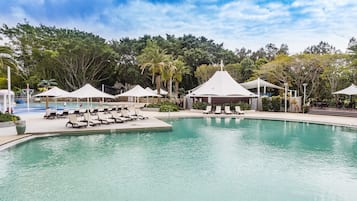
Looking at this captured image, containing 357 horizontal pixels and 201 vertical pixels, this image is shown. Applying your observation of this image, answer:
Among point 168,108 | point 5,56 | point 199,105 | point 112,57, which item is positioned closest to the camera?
point 5,56

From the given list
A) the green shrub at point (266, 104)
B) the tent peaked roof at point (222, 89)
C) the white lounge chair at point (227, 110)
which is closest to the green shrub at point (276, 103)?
the green shrub at point (266, 104)

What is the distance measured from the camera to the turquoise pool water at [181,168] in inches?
241

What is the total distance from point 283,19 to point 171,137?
680 inches

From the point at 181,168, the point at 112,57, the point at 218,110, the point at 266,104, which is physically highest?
the point at 112,57

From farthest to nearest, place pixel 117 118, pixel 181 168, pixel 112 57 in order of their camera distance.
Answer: pixel 112 57 < pixel 117 118 < pixel 181 168

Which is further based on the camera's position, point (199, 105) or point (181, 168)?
point (199, 105)

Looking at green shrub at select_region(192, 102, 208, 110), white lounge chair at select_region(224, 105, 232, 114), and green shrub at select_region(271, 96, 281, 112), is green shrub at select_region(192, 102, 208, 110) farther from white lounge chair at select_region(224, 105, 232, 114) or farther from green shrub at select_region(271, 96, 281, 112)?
green shrub at select_region(271, 96, 281, 112)

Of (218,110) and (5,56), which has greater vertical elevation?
(5,56)

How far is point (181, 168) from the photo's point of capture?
7.97m

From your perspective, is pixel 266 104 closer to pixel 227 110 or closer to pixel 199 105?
pixel 227 110

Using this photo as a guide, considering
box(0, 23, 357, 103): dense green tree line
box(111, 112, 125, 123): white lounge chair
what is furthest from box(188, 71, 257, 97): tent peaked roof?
box(111, 112, 125, 123): white lounge chair

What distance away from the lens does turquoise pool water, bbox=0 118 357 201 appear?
611 centimetres

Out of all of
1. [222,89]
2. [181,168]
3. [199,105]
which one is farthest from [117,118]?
[222,89]

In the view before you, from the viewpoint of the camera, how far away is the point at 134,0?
65.9 feet
